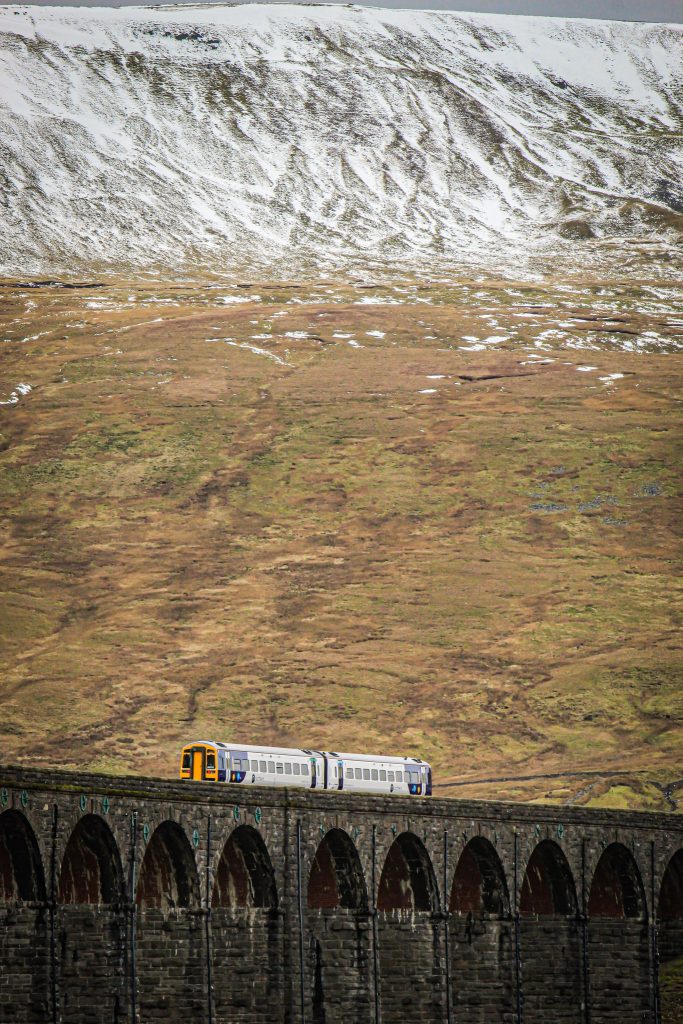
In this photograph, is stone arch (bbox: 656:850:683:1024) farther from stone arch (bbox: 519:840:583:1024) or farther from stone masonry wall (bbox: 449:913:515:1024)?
stone masonry wall (bbox: 449:913:515:1024)

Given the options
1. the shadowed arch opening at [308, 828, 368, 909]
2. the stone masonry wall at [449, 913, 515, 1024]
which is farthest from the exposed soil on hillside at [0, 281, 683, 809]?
the shadowed arch opening at [308, 828, 368, 909]

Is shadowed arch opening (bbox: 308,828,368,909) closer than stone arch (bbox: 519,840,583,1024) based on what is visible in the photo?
Yes

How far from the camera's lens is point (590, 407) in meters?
132

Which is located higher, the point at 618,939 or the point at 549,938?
the point at 549,938

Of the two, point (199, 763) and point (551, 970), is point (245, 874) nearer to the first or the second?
point (199, 763)

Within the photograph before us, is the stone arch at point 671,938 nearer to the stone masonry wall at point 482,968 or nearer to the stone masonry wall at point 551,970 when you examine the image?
the stone masonry wall at point 551,970

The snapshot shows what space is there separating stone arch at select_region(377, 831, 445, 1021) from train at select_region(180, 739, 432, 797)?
7.44ft

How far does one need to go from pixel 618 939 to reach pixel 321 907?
548 inches

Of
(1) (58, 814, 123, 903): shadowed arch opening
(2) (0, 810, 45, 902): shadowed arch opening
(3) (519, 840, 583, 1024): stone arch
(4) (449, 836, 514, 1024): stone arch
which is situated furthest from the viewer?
(3) (519, 840, 583, 1024): stone arch

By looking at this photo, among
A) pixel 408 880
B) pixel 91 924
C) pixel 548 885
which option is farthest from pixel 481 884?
pixel 91 924

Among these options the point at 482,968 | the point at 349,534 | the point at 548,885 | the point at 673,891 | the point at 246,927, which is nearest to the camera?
the point at 246,927

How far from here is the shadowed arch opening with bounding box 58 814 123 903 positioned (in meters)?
39.5

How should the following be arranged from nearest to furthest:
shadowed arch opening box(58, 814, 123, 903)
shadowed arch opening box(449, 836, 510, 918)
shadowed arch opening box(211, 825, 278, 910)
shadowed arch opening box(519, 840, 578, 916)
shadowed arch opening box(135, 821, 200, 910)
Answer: shadowed arch opening box(58, 814, 123, 903), shadowed arch opening box(135, 821, 200, 910), shadowed arch opening box(211, 825, 278, 910), shadowed arch opening box(449, 836, 510, 918), shadowed arch opening box(519, 840, 578, 916)

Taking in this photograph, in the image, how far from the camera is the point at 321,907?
1844 inches
